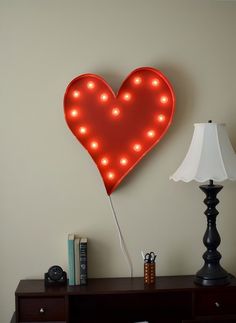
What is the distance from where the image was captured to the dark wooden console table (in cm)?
219

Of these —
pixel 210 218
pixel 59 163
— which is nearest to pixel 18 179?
pixel 59 163

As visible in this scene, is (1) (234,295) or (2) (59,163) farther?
(2) (59,163)

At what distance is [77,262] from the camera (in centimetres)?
230

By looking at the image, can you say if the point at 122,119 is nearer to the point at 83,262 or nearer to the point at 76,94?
the point at 76,94

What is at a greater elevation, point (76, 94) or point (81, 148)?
point (76, 94)

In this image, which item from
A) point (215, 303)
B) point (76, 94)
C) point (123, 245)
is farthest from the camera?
point (123, 245)

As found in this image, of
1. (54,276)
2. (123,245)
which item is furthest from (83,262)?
(123,245)

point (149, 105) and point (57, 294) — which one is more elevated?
point (149, 105)

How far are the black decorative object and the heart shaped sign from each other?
52cm

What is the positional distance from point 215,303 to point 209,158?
79 cm

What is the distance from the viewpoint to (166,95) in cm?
240

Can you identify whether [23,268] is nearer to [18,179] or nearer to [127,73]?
[18,179]

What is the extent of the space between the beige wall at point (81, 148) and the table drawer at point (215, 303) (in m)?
0.27

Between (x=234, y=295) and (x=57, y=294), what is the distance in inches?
37.6
